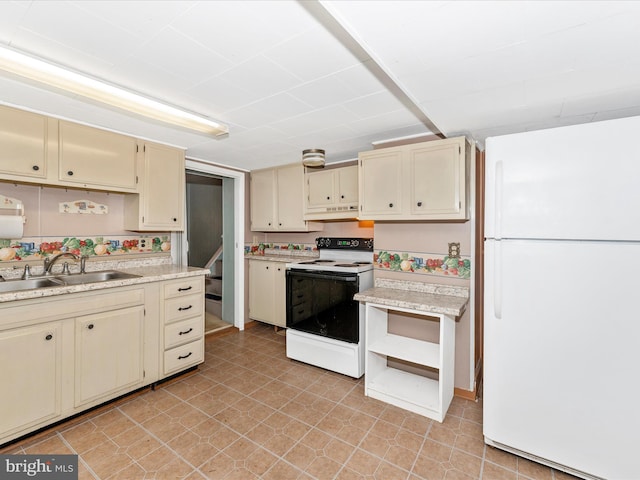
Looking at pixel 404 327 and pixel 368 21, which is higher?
pixel 368 21

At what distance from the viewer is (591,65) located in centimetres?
144

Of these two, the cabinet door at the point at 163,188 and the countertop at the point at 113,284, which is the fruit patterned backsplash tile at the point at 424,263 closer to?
the countertop at the point at 113,284

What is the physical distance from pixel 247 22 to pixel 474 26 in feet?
3.02

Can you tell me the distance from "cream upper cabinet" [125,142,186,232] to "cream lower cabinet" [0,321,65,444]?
3.70 ft

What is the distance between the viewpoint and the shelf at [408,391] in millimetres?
2214

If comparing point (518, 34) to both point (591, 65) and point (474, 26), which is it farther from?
point (591, 65)

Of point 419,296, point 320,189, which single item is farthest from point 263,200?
point 419,296

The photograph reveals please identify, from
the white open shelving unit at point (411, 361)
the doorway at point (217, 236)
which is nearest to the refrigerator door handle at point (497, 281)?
the white open shelving unit at point (411, 361)

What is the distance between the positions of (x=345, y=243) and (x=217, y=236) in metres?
2.57

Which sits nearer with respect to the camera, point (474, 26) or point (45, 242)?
point (474, 26)

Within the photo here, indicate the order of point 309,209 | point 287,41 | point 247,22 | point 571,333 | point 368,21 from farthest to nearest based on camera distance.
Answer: point 309,209, point 571,333, point 287,41, point 247,22, point 368,21

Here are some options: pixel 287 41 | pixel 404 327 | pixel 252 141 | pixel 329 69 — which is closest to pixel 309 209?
pixel 252 141

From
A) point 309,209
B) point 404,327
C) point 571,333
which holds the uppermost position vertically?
point 309,209

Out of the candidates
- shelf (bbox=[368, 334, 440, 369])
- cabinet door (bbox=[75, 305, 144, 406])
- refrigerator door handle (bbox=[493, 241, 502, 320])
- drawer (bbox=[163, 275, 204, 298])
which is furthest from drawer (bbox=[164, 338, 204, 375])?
refrigerator door handle (bbox=[493, 241, 502, 320])
